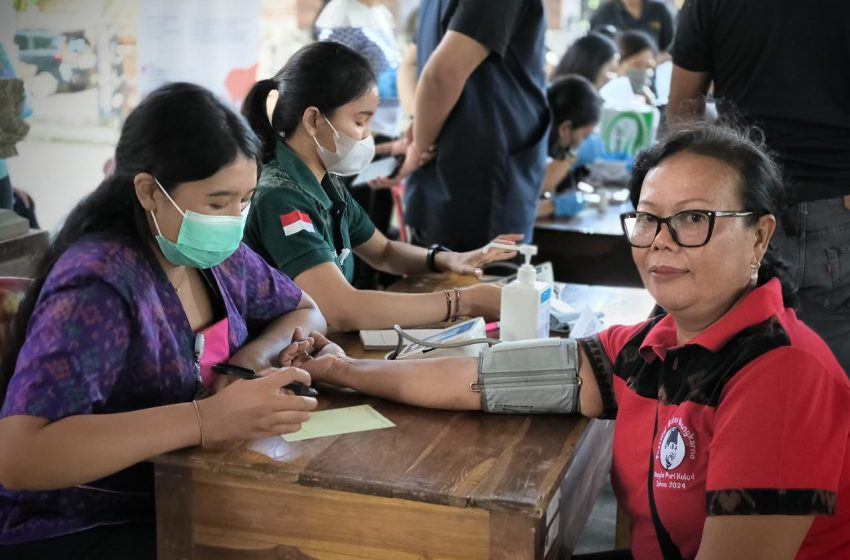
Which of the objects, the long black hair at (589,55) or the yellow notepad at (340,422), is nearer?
the yellow notepad at (340,422)

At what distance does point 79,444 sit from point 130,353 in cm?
19

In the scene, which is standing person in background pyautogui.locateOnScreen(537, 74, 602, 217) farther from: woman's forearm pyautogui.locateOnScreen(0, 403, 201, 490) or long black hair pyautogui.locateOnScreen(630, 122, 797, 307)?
woman's forearm pyautogui.locateOnScreen(0, 403, 201, 490)

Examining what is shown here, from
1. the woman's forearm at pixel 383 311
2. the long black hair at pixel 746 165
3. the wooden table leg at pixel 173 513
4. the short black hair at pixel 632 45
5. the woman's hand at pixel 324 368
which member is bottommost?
the wooden table leg at pixel 173 513

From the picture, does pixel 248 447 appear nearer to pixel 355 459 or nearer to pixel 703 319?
pixel 355 459

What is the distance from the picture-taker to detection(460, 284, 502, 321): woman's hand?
2047 mm

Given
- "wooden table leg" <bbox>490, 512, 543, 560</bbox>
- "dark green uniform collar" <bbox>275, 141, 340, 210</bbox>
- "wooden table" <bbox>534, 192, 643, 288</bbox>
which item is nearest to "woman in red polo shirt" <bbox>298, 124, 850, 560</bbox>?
"wooden table leg" <bbox>490, 512, 543, 560</bbox>

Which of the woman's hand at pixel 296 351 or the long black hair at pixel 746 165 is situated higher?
the long black hair at pixel 746 165

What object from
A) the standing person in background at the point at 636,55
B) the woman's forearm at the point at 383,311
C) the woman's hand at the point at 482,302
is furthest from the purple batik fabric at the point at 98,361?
the standing person in background at the point at 636,55

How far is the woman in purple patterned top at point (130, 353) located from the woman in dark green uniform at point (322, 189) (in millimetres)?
395

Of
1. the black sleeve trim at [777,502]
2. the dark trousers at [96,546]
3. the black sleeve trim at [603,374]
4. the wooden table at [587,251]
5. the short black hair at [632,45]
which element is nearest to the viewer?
the black sleeve trim at [777,502]

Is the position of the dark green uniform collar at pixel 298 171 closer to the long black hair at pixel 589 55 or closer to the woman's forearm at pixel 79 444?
the woman's forearm at pixel 79 444

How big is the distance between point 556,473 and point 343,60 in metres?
1.18

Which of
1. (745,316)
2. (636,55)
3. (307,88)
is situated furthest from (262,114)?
(636,55)

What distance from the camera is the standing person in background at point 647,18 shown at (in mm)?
5789
